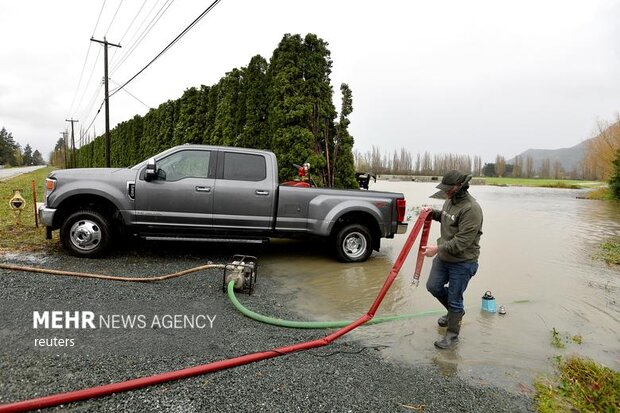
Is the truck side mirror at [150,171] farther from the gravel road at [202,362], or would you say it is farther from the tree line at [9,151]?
the tree line at [9,151]

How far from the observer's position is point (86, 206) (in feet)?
21.1

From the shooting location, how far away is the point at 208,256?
711 centimetres

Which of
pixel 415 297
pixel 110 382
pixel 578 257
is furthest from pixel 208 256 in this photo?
pixel 578 257

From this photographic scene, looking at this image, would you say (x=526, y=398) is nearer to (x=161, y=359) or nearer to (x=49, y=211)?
(x=161, y=359)

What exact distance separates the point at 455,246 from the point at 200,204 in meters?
4.22

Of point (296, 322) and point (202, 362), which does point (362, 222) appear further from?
point (202, 362)

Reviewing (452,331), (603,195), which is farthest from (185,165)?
(603,195)

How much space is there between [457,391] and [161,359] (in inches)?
94.6

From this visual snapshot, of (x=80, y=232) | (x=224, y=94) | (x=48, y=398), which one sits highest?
(x=224, y=94)

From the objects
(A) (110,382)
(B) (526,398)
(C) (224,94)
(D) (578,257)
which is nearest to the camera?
(A) (110,382)

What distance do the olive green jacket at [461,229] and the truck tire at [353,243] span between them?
324cm

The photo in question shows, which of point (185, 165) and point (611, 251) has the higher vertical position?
point (185, 165)

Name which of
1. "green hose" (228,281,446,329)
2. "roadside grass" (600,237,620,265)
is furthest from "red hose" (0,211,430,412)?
"roadside grass" (600,237,620,265)

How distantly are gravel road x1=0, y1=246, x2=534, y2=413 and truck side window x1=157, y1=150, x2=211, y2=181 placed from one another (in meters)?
2.34
